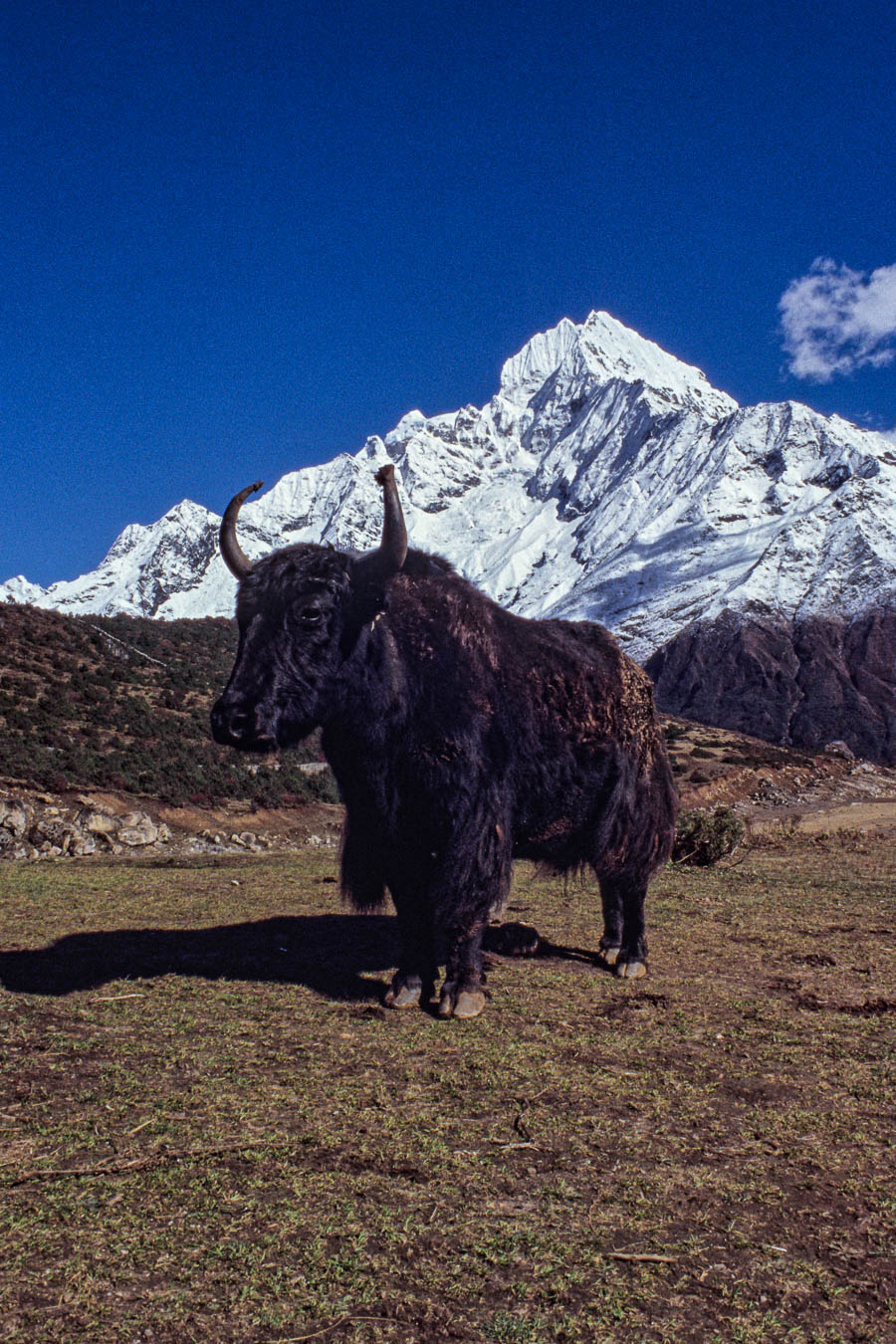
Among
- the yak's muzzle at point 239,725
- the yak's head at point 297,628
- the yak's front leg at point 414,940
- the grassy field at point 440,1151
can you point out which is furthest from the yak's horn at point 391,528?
the grassy field at point 440,1151

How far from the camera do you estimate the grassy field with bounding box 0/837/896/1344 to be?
77.8 inches

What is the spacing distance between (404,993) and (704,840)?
23.4 ft

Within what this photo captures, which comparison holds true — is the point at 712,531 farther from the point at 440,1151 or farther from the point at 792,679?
the point at 440,1151

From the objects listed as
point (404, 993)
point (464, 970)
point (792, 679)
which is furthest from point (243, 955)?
point (792, 679)

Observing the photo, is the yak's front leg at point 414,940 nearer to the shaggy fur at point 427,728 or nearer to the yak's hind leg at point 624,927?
the shaggy fur at point 427,728

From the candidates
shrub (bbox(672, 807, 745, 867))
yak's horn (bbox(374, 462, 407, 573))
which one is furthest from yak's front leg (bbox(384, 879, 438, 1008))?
shrub (bbox(672, 807, 745, 867))

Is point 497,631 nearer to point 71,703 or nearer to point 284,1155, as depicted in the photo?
point 284,1155

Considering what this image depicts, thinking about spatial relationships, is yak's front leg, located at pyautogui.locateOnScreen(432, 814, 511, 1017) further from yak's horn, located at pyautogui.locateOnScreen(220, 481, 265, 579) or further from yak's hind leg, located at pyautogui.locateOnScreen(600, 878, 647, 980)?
yak's horn, located at pyautogui.locateOnScreen(220, 481, 265, 579)

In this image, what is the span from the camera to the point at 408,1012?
4414mm

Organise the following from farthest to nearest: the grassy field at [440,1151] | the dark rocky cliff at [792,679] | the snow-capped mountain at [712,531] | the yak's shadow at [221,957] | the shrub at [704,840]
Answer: the snow-capped mountain at [712,531], the dark rocky cliff at [792,679], the shrub at [704,840], the yak's shadow at [221,957], the grassy field at [440,1151]

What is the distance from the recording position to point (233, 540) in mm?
4609

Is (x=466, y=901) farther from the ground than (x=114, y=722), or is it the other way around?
(x=114, y=722)

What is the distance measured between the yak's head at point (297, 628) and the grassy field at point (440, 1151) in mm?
1418

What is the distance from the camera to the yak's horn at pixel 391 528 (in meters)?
4.21
